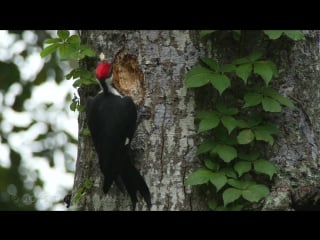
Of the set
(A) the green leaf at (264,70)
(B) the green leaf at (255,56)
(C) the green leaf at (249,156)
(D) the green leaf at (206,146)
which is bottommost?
(C) the green leaf at (249,156)

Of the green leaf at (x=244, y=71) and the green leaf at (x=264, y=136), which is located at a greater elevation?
the green leaf at (x=244, y=71)

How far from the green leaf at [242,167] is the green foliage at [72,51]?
0.80m

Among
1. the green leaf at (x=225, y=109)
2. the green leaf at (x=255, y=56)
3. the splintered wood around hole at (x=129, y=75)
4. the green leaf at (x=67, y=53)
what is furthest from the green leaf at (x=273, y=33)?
the green leaf at (x=67, y=53)

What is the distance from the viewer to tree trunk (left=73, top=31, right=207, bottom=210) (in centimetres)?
293

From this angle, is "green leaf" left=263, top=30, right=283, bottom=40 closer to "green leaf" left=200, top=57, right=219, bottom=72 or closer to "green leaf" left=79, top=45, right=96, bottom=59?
"green leaf" left=200, top=57, right=219, bottom=72

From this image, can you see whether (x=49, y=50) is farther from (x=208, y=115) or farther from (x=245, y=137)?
(x=245, y=137)

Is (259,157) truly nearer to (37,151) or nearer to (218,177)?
(218,177)

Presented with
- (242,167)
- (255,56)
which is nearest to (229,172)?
(242,167)

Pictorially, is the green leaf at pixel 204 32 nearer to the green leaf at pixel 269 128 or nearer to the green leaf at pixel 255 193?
the green leaf at pixel 269 128

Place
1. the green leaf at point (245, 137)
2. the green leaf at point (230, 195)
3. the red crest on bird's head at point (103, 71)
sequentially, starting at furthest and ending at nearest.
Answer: the red crest on bird's head at point (103, 71), the green leaf at point (245, 137), the green leaf at point (230, 195)

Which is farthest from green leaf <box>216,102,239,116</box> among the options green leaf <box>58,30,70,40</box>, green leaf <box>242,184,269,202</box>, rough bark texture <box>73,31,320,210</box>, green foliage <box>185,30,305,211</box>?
green leaf <box>58,30,70,40</box>

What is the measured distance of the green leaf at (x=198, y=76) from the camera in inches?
112

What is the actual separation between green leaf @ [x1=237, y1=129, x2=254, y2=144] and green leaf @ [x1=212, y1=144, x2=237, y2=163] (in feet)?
0.17

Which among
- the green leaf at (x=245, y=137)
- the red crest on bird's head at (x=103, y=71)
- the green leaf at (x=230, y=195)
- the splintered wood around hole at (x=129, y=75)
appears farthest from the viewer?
the splintered wood around hole at (x=129, y=75)
